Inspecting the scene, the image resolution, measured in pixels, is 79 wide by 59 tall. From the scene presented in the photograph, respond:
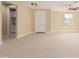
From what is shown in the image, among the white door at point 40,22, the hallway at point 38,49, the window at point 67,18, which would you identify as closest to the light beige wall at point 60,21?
the window at point 67,18

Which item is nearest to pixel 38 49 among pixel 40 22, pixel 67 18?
pixel 40 22

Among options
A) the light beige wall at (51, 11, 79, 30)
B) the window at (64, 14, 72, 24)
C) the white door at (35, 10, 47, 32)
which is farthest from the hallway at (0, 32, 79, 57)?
the window at (64, 14, 72, 24)

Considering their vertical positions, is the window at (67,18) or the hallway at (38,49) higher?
the window at (67,18)

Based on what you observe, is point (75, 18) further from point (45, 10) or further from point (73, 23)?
point (45, 10)

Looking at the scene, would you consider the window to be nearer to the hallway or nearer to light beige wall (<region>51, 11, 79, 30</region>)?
light beige wall (<region>51, 11, 79, 30</region>)

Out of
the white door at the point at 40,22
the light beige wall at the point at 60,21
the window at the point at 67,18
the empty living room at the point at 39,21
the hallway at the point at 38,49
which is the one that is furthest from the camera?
the window at the point at 67,18

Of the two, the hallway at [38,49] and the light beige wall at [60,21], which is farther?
the light beige wall at [60,21]

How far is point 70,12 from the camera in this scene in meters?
18.4

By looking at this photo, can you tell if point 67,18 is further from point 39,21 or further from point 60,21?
point 39,21

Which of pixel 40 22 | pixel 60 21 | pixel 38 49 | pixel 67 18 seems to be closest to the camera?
pixel 38 49

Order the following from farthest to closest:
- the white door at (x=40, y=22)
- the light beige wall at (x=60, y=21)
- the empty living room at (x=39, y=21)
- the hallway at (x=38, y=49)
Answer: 1. the light beige wall at (x=60, y=21)
2. the white door at (x=40, y=22)
3. the empty living room at (x=39, y=21)
4. the hallway at (x=38, y=49)

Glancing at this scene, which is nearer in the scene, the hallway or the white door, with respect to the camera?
the hallway

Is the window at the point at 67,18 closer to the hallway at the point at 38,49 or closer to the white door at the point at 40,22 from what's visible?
the white door at the point at 40,22

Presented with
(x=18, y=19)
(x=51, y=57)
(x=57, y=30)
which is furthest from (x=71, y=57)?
(x=57, y=30)
